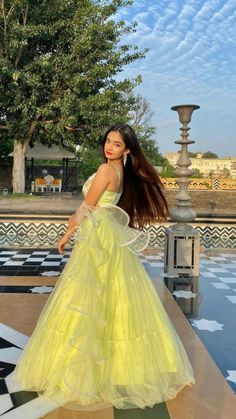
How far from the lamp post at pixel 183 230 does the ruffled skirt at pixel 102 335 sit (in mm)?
2582

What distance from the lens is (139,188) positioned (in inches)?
78.4

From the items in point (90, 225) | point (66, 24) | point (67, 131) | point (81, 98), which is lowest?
point (90, 225)

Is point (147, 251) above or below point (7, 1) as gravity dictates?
below

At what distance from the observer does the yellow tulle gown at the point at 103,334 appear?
5.80ft

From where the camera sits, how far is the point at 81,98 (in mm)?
13023

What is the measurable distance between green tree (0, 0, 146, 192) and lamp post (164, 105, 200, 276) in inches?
323

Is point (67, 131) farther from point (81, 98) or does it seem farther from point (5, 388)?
point (5, 388)

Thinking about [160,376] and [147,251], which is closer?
[160,376]

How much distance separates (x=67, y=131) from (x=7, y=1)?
14.5ft

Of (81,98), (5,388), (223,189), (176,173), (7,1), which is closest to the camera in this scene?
(5,388)

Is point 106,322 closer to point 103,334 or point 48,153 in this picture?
point 103,334

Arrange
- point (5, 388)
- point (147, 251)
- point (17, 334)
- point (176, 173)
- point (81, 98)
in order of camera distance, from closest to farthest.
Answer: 1. point (5, 388)
2. point (17, 334)
3. point (176, 173)
4. point (147, 251)
5. point (81, 98)

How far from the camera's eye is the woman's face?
1844 millimetres

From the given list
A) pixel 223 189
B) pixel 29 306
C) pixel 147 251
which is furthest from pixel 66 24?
pixel 29 306
